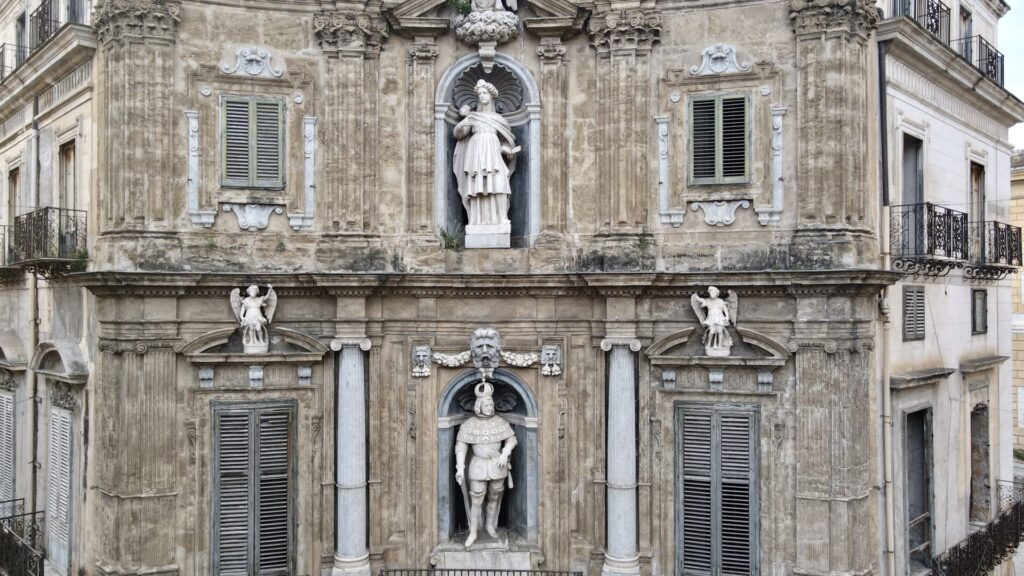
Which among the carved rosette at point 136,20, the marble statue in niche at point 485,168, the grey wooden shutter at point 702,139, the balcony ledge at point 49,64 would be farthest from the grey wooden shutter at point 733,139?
the balcony ledge at point 49,64

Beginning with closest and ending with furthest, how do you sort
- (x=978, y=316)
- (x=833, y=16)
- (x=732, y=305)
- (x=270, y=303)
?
(x=833, y=16) < (x=732, y=305) < (x=270, y=303) < (x=978, y=316)

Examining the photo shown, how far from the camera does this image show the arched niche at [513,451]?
48.8 ft

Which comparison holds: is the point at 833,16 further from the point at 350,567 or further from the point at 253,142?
the point at 350,567

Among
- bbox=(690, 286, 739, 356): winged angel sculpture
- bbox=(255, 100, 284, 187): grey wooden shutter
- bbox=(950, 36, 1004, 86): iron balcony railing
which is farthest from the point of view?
bbox=(950, 36, 1004, 86): iron balcony railing

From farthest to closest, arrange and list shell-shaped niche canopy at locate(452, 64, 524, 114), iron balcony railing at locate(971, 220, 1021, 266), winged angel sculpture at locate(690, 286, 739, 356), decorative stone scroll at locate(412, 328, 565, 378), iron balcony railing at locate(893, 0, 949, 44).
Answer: iron balcony railing at locate(971, 220, 1021, 266)
iron balcony railing at locate(893, 0, 949, 44)
shell-shaped niche canopy at locate(452, 64, 524, 114)
decorative stone scroll at locate(412, 328, 565, 378)
winged angel sculpture at locate(690, 286, 739, 356)

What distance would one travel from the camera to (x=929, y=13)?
646 inches

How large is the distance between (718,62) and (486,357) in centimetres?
614

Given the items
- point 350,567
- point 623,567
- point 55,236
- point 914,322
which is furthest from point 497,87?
point 350,567

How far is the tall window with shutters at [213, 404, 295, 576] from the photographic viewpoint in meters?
14.1

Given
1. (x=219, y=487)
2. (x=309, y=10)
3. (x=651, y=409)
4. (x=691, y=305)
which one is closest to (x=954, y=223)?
(x=691, y=305)

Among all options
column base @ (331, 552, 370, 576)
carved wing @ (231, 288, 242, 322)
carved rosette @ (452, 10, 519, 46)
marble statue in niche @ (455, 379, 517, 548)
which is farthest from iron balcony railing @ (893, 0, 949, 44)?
column base @ (331, 552, 370, 576)

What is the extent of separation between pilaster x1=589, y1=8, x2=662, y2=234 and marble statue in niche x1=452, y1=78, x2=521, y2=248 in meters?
1.83

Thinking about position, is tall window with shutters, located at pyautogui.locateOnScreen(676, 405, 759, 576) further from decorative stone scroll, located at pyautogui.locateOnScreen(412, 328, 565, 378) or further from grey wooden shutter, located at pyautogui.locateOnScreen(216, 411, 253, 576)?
grey wooden shutter, located at pyautogui.locateOnScreen(216, 411, 253, 576)

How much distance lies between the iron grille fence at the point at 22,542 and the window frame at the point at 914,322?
15227 millimetres
